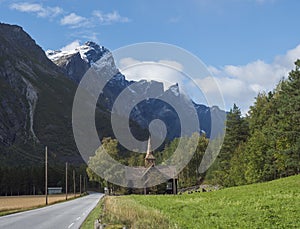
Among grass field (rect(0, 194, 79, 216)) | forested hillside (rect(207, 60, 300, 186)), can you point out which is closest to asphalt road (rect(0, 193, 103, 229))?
grass field (rect(0, 194, 79, 216))

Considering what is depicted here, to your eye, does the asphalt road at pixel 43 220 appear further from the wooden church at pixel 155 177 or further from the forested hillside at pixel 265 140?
the wooden church at pixel 155 177

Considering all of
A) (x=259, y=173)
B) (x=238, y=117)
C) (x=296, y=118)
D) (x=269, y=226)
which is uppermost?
(x=238, y=117)

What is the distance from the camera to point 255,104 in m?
86.1

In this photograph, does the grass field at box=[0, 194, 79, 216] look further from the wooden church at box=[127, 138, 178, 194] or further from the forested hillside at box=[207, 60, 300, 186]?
the forested hillside at box=[207, 60, 300, 186]

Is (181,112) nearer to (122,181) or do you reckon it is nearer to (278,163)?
(278,163)

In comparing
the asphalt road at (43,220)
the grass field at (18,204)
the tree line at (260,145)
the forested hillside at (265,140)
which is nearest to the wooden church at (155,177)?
the tree line at (260,145)

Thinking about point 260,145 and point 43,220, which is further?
point 260,145

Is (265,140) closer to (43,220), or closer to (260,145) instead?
(260,145)

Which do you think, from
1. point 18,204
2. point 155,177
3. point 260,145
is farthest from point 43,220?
point 155,177

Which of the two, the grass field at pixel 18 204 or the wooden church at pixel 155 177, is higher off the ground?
the wooden church at pixel 155 177

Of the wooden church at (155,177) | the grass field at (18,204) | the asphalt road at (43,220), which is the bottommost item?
the asphalt road at (43,220)

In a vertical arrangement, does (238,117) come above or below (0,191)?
above

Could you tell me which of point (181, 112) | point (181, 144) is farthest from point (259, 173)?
point (181, 144)

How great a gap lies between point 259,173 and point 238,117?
1838cm
